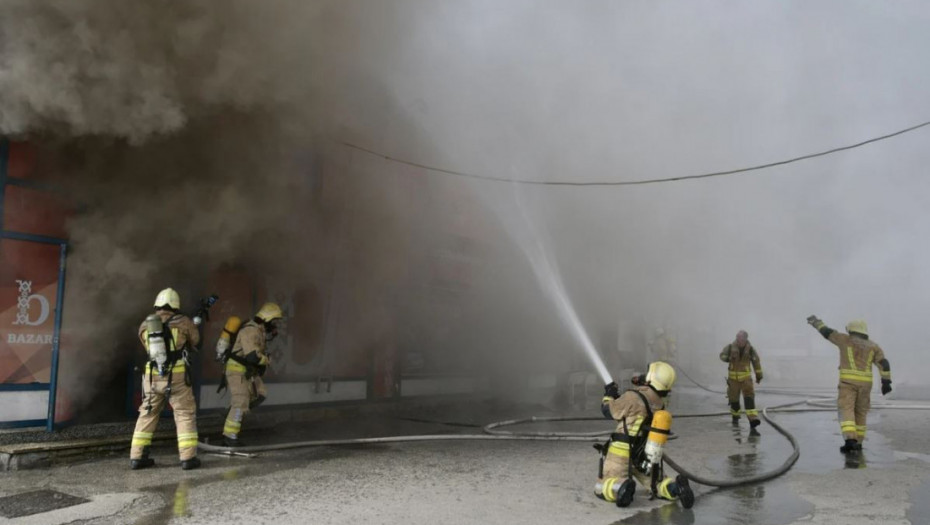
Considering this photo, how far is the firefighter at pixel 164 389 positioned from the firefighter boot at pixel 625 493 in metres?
3.50

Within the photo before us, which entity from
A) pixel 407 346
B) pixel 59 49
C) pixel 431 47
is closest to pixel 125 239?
pixel 59 49

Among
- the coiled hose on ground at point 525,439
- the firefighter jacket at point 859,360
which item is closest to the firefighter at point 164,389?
the coiled hose on ground at point 525,439

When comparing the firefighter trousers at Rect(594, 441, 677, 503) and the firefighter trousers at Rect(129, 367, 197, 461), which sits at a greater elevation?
the firefighter trousers at Rect(129, 367, 197, 461)

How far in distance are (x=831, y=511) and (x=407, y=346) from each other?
6.98 meters

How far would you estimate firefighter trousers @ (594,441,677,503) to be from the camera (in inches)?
178

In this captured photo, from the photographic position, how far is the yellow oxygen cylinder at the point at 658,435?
452 cm

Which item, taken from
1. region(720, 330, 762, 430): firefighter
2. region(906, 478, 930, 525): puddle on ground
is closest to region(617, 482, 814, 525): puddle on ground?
region(906, 478, 930, 525): puddle on ground

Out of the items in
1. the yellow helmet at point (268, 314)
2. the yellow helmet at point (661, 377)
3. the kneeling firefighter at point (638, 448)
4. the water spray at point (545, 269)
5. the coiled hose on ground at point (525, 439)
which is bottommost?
the coiled hose on ground at point (525, 439)

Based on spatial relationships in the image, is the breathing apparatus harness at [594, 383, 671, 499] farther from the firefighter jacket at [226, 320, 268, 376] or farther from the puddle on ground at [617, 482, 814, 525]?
the firefighter jacket at [226, 320, 268, 376]

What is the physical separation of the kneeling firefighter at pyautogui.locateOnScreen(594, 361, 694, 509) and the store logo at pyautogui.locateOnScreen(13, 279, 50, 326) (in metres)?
5.17

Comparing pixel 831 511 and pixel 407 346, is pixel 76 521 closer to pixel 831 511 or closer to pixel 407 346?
pixel 831 511

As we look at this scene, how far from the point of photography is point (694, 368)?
83.5 ft

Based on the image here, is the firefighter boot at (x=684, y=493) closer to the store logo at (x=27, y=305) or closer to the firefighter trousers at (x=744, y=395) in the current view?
the firefighter trousers at (x=744, y=395)

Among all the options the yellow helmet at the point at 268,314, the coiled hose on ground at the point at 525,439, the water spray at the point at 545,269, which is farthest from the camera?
the water spray at the point at 545,269
